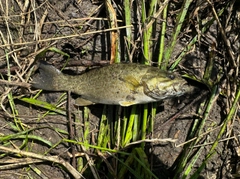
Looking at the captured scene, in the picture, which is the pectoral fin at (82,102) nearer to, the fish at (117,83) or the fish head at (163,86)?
the fish at (117,83)

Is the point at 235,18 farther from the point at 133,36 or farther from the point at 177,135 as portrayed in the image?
the point at 177,135

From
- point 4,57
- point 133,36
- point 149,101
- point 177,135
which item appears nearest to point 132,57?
point 133,36

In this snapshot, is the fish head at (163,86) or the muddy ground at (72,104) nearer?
the fish head at (163,86)

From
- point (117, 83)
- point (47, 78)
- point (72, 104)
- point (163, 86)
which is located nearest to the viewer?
point (163, 86)

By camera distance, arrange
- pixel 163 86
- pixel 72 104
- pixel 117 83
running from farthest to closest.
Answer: pixel 72 104
pixel 117 83
pixel 163 86

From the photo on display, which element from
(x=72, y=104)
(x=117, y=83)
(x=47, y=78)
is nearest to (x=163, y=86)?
(x=117, y=83)

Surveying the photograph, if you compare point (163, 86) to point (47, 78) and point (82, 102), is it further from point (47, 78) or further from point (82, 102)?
point (47, 78)

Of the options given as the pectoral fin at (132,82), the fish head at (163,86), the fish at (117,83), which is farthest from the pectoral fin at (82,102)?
the fish head at (163,86)
